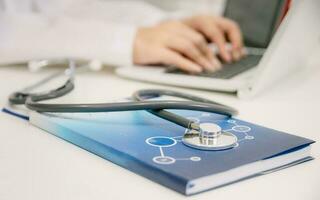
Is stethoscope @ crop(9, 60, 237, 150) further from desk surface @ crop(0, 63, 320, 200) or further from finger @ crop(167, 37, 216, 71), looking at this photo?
finger @ crop(167, 37, 216, 71)

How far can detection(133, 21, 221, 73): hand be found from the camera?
2.75 feet

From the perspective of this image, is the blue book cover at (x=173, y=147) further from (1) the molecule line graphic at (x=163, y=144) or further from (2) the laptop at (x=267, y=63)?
(2) the laptop at (x=267, y=63)

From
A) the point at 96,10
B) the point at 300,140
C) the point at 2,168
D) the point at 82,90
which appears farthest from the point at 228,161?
the point at 96,10

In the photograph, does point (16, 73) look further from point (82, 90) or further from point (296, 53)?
point (296, 53)

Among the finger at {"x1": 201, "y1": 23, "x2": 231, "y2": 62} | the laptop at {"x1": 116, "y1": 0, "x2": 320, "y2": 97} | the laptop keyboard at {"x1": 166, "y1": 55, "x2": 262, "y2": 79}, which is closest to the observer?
the laptop at {"x1": 116, "y1": 0, "x2": 320, "y2": 97}

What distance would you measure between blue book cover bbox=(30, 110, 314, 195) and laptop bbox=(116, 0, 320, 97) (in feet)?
0.54

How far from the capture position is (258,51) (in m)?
0.98

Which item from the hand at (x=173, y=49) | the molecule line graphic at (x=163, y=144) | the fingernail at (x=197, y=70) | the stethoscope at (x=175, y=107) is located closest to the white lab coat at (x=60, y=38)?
the hand at (x=173, y=49)

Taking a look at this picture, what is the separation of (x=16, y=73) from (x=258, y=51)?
0.46 m

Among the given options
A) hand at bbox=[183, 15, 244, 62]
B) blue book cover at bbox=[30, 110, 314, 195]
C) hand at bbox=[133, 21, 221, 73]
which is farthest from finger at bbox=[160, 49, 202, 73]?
blue book cover at bbox=[30, 110, 314, 195]

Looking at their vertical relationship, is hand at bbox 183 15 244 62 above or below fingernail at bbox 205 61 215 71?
above

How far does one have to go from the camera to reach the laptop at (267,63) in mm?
686

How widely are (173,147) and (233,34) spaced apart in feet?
1.76

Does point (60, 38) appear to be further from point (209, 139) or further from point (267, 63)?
point (209, 139)
